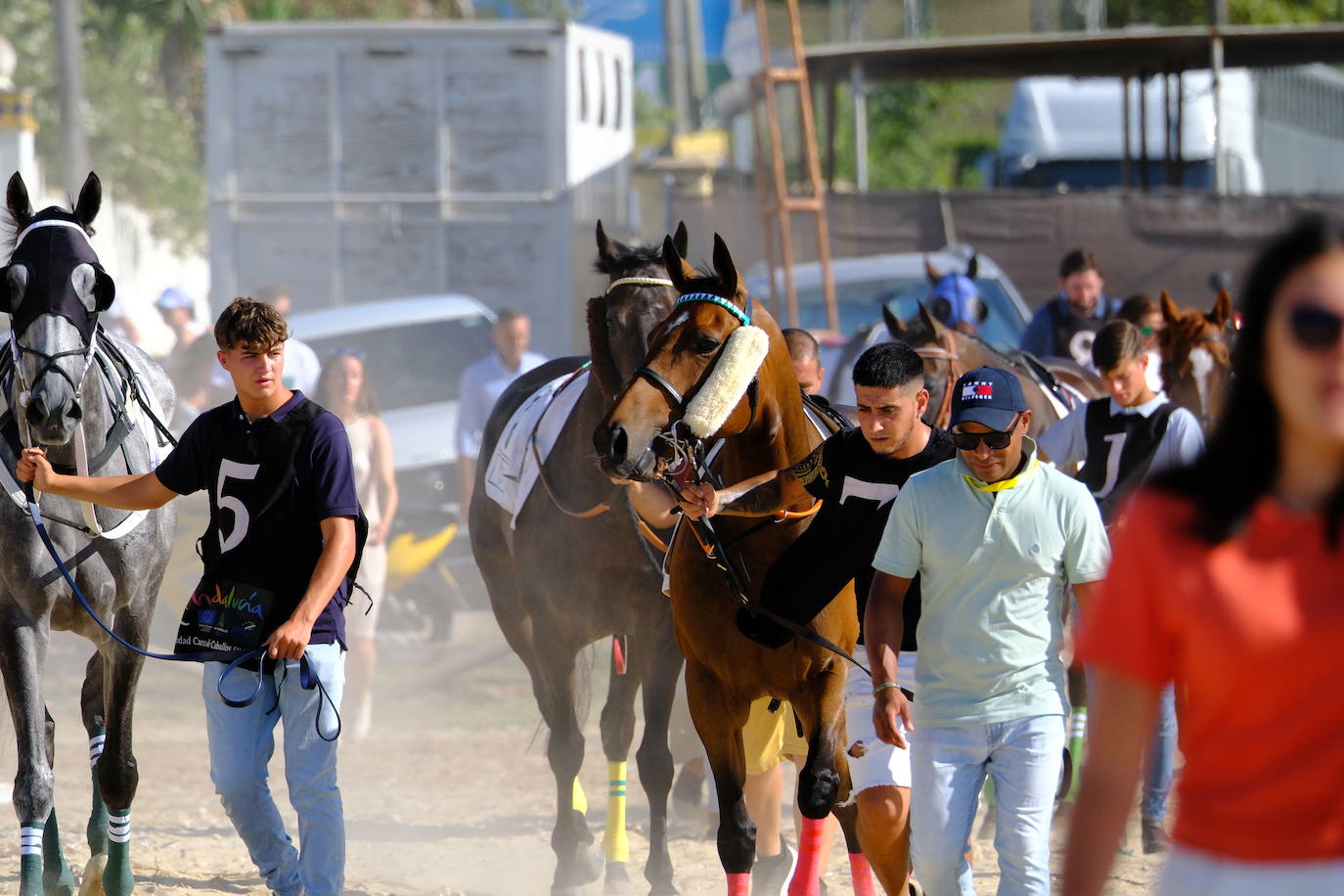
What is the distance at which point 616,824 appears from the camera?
6.94m

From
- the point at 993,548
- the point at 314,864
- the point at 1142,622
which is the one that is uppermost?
the point at 1142,622

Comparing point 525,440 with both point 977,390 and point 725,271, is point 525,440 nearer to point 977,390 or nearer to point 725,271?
point 725,271

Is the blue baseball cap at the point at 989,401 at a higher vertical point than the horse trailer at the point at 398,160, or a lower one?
lower

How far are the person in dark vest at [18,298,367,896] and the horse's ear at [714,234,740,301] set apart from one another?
1169mm

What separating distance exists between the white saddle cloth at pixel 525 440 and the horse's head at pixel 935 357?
4.66ft

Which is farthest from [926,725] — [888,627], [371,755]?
[371,755]

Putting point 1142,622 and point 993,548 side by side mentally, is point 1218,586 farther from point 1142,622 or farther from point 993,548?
point 993,548

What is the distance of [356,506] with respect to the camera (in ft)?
16.6

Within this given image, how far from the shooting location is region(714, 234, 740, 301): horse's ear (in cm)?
503

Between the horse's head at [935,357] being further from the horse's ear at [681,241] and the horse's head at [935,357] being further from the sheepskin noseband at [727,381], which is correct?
the sheepskin noseband at [727,381]

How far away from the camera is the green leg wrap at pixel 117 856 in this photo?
5957 mm

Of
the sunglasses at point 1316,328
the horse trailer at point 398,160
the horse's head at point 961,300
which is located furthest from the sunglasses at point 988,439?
the horse trailer at point 398,160

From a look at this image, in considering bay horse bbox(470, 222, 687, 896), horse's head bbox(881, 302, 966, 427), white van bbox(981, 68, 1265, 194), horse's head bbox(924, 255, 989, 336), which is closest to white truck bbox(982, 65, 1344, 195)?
white van bbox(981, 68, 1265, 194)

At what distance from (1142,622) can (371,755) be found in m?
7.94
